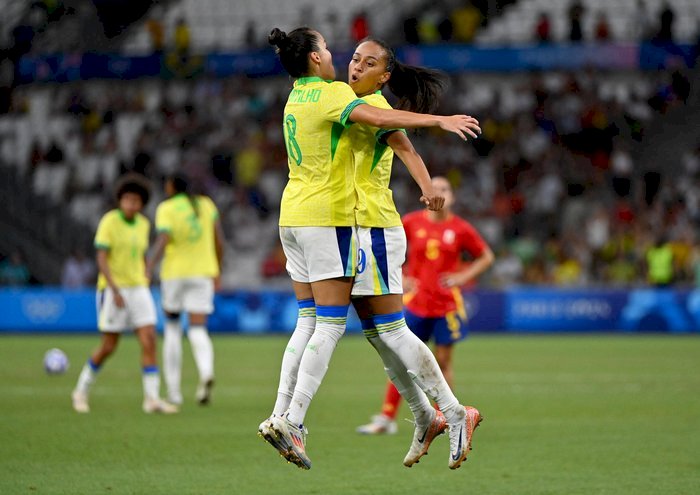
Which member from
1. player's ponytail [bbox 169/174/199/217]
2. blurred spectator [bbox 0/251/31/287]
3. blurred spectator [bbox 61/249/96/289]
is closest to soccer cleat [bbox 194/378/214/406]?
player's ponytail [bbox 169/174/199/217]

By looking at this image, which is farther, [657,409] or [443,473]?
[657,409]

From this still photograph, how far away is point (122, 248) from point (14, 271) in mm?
16135

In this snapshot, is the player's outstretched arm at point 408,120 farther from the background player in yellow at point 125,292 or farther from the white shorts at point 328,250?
the background player in yellow at point 125,292

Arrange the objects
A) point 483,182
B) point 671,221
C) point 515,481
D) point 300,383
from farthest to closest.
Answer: point 483,182
point 671,221
point 515,481
point 300,383

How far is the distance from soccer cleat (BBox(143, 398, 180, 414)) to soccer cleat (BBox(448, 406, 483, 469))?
5.77m

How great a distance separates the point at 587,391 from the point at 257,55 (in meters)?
18.3

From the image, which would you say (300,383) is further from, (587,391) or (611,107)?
(611,107)

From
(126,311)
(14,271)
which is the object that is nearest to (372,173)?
(126,311)

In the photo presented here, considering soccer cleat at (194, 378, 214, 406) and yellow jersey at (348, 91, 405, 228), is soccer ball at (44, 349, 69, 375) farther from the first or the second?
yellow jersey at (348, 91, 405, 228)

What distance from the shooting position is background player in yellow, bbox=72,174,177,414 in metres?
12.9

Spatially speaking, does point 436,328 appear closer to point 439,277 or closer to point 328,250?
point 439,277

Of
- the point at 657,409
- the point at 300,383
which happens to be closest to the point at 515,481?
the point at 300,383

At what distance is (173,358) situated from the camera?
44.1 feet

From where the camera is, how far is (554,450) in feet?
32.1
